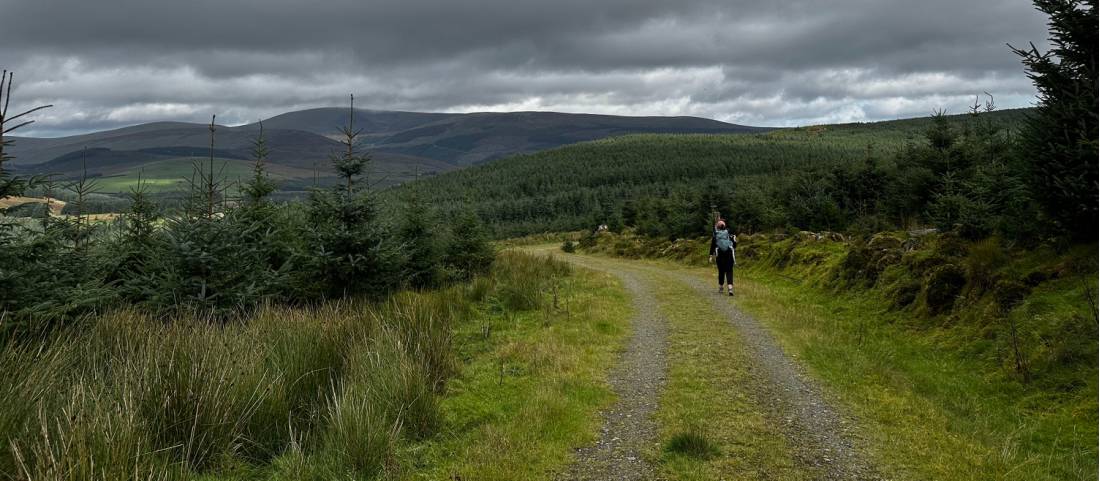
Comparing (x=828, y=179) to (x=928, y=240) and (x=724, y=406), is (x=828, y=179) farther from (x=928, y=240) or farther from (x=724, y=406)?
(x=724, y=406)

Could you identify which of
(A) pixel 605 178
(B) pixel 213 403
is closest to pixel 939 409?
(B) pixel 213 403

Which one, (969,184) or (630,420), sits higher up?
(969,184)

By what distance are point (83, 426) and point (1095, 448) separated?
868cm

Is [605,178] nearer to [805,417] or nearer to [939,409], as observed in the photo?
[939,409]

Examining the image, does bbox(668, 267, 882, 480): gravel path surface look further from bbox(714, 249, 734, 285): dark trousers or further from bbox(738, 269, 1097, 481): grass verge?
bbox(714, 249, 734, 285): dark trousers

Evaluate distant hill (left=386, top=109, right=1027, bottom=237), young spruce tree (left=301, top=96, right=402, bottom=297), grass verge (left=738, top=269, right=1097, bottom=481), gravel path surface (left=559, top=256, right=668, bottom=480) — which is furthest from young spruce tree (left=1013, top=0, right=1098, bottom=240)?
distant hill (left=386, top=109, right=1027, bottom=237)

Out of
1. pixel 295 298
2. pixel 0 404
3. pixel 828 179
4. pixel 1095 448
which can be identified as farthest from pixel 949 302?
pixel 828 179

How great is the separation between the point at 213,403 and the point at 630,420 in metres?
4.07

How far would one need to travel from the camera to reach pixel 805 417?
614 centimetres

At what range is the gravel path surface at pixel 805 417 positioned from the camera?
4.99 metres

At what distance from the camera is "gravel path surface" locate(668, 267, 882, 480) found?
499 centimetres

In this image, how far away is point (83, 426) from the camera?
3727 mm

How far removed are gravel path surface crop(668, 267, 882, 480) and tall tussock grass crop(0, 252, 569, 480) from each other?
371cm

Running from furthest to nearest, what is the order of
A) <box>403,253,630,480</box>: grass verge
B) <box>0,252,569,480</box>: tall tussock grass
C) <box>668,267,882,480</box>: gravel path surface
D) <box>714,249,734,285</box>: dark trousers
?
<box>714,249,734,285</box>: dark trousers, <box>403,253,630,480</box>: grass verge, <box>668,267,882,480</box>: gravel path surface, <box>0,252,569,480</box>: tall tussock grass
